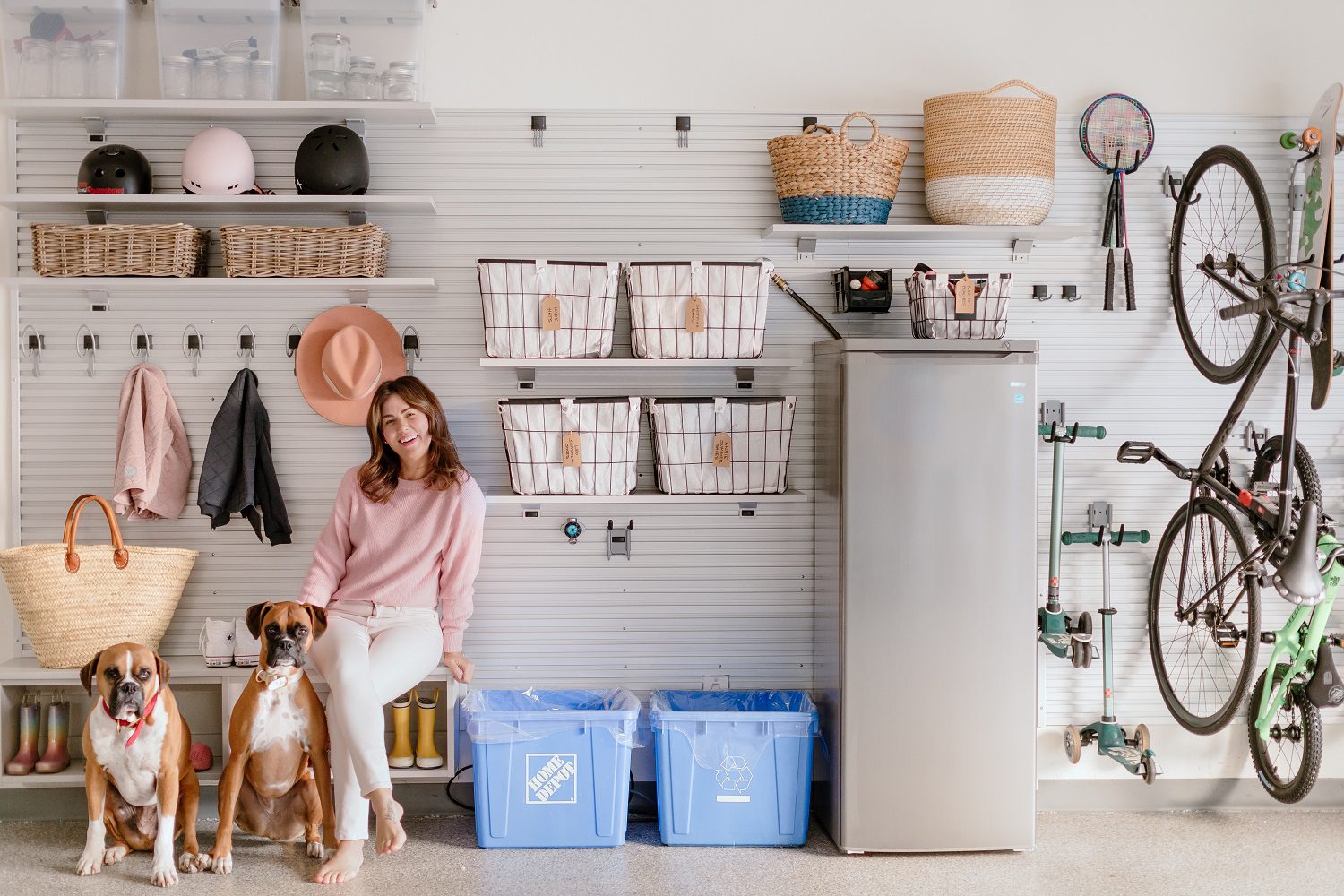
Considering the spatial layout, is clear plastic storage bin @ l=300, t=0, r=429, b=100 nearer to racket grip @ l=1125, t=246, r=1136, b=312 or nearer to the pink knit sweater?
the pink knit sweater

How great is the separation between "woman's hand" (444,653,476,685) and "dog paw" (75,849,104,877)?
46.4 inches

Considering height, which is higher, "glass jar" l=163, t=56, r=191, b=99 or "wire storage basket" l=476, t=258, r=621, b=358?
"glass jar" l=163, t=56, r=191, b=99

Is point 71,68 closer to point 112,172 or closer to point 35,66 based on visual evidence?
point 35,66

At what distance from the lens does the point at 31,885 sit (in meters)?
3.39

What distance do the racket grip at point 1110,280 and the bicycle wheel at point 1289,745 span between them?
1382mm

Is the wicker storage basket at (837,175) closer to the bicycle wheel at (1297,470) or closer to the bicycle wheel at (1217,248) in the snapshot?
the bicycle wheel at (1217,248)

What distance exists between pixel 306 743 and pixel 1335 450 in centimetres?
379

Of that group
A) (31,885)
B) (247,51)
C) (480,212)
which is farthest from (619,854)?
(247,51)

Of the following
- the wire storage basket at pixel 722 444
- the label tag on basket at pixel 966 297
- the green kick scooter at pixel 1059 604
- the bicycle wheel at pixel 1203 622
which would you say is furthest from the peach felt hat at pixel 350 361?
the bicycle wheel at pixel 1203 622

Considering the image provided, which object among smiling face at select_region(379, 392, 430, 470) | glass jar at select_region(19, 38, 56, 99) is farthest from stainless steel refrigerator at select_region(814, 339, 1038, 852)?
glass jar at select_region(19, 38, 56, 99)

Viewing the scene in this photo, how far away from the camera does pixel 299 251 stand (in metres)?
3.85

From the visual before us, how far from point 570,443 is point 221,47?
1810 mm

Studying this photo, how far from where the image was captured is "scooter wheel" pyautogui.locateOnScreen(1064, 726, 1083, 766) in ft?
13.2

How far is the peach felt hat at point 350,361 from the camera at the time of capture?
402 cm
